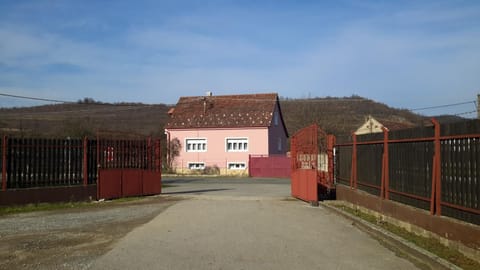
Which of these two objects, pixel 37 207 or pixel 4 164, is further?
pixel 37 207

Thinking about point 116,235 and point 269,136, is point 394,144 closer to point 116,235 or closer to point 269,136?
point 116,235

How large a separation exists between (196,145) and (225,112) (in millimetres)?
4404

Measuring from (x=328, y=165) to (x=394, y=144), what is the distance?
295 inches

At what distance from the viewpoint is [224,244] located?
977 cm

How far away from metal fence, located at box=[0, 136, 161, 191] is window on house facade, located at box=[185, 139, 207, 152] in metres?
31.4

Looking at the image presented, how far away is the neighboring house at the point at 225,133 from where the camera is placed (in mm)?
51344

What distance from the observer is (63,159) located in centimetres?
1803

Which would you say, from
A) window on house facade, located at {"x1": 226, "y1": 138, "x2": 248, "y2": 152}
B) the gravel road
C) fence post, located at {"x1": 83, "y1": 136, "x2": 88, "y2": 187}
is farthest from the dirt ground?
window on house facade, located at {"x1": 226, "y1": 138, "x2": 248, "y2": 152}

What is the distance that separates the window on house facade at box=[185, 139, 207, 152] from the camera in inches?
2079

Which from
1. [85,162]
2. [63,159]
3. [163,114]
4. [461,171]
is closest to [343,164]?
[85,162]

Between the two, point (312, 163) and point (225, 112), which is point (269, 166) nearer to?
point (225, 112)

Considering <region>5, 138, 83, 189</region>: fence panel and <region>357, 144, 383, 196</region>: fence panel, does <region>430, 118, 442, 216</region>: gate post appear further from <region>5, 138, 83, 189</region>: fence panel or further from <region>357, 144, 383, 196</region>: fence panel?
<region>5, 138, 83, 189</region>: fence panel

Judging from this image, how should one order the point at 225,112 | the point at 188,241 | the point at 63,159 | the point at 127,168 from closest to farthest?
the point at 188,241
the point at 63,159
the point at 127,168
the point at 225,112

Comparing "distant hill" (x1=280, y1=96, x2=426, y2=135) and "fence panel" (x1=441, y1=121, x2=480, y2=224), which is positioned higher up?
"distant hill" (x1=280, y1=96, x2=426, y2=135)
